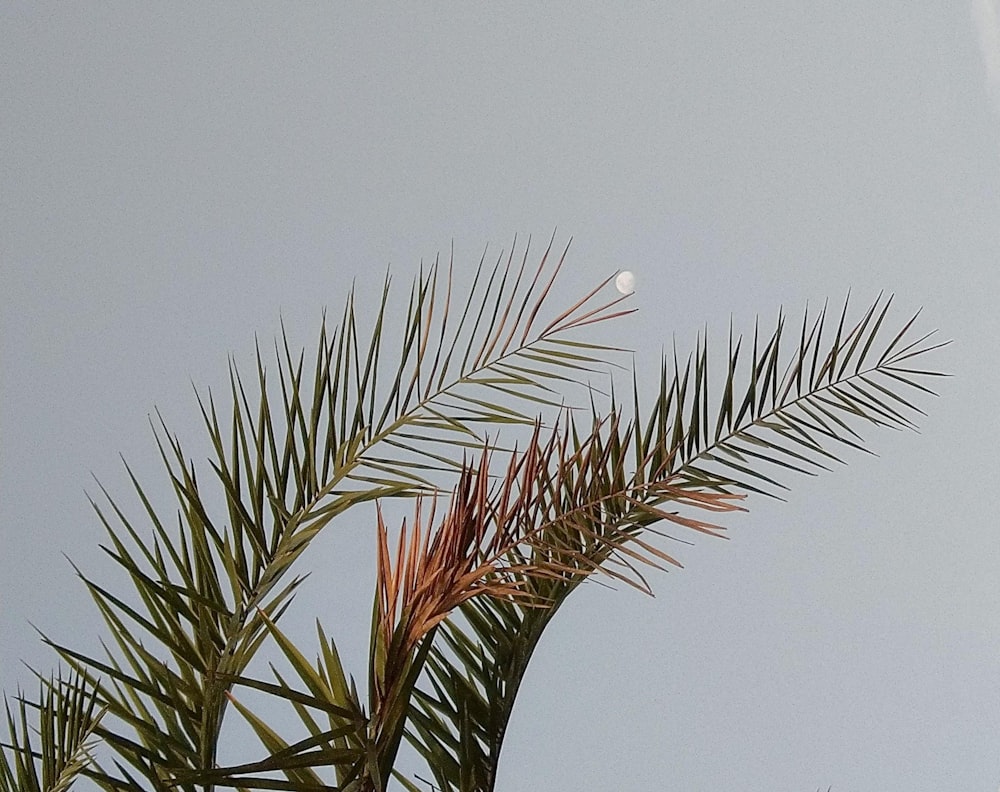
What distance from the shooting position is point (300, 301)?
9.36 feet

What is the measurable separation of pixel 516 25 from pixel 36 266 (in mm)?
1389

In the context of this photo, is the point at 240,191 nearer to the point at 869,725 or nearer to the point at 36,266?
the point at 36,266

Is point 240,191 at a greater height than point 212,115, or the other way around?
point 212,115

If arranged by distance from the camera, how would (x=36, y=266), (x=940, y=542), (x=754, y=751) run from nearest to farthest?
(x=36, y=266) < (x=754, y=751) < (x=940, y=542)

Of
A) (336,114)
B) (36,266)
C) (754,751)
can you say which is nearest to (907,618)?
(754,751)

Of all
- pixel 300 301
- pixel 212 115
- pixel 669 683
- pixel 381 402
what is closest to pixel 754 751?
pixel 669 683

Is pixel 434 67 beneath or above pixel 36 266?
above

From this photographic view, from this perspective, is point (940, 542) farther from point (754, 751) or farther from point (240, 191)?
point (240, 191)

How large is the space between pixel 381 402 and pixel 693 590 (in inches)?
40.2

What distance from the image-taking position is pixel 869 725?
3.11 meters

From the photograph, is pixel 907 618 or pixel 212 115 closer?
pixel 212 115

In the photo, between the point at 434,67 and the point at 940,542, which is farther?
the point at 940,542

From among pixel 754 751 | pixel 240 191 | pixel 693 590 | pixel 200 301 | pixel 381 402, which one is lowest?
pixel 754 751

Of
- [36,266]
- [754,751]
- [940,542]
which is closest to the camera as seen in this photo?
[36,266]
